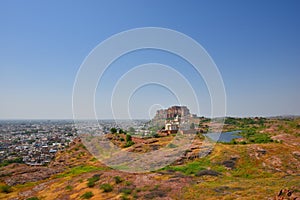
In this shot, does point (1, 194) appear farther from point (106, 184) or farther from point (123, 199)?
point (123, 199)

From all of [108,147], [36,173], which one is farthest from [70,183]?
[108,147]

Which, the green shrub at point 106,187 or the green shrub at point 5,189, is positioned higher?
the green shrub at point 106,187

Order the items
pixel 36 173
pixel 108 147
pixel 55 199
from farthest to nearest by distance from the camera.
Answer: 1. pixel 108 147
2. pixel 36 173
3. pixel 55 199

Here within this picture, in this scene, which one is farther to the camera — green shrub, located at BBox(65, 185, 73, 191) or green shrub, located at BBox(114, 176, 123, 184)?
green shrub, located at BBox(65, 185, 73, 191)

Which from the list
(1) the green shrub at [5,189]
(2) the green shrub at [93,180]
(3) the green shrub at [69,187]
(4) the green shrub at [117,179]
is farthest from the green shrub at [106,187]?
(1) the green shrub at [5,189]

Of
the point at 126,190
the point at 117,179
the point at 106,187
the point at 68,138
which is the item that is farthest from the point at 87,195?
the point at 68,138

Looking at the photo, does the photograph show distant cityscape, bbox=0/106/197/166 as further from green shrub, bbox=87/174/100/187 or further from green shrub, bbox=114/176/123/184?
green shrub, bbox=114/176/123/184

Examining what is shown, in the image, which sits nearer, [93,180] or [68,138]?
[93,180]

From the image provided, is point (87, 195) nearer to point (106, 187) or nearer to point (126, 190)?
point (106, 187)

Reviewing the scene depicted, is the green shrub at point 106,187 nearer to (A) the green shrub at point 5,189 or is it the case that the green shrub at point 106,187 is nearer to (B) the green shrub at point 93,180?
(B) the green shrub at point 93,180

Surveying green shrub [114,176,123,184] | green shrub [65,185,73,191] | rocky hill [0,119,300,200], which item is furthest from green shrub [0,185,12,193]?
green shrub [114,176,123,184]

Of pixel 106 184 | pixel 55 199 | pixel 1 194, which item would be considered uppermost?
pixel 106 184

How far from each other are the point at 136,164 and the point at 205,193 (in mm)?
12191

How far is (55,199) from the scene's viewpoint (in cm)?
1500
